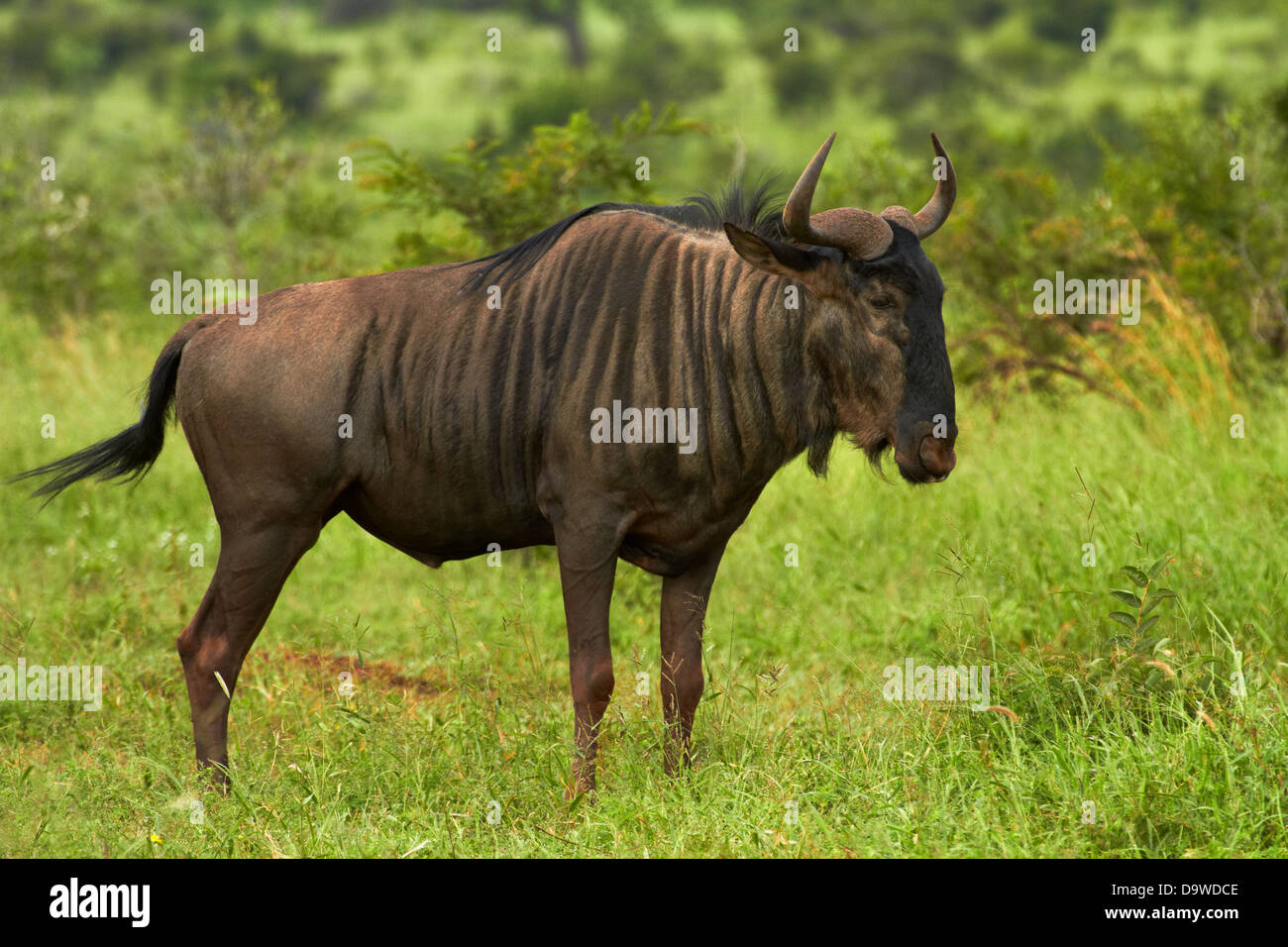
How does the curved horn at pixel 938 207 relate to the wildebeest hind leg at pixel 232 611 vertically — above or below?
above

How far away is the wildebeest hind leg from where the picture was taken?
16.8 feet

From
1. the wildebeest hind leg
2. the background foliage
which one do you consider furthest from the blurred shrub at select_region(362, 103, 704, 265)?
the wildebeest hind leg

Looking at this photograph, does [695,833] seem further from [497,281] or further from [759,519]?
[759,519]

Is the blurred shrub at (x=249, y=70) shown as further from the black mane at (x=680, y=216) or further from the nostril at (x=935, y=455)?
the nostril at (x=935, y=455)

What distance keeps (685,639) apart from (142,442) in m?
2.26

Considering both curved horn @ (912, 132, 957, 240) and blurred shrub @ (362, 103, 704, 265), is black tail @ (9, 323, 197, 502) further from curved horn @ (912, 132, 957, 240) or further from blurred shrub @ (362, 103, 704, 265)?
curved horn @ (912, 132, 957, 240)

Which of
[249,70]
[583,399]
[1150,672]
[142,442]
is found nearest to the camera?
[583,399]

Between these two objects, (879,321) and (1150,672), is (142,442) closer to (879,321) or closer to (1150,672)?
(879,321)

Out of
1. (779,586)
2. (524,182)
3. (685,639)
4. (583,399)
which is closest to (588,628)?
(685,639)

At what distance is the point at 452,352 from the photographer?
16.8ft

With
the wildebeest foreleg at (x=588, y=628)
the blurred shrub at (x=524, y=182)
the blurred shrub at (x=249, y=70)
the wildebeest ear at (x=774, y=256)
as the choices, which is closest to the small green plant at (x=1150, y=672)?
the wildebeest ear at (x=774, y=256)

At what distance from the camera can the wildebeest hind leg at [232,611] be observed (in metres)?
5.11

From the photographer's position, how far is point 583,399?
16.0 ft

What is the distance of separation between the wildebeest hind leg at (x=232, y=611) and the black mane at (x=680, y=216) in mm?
1165
